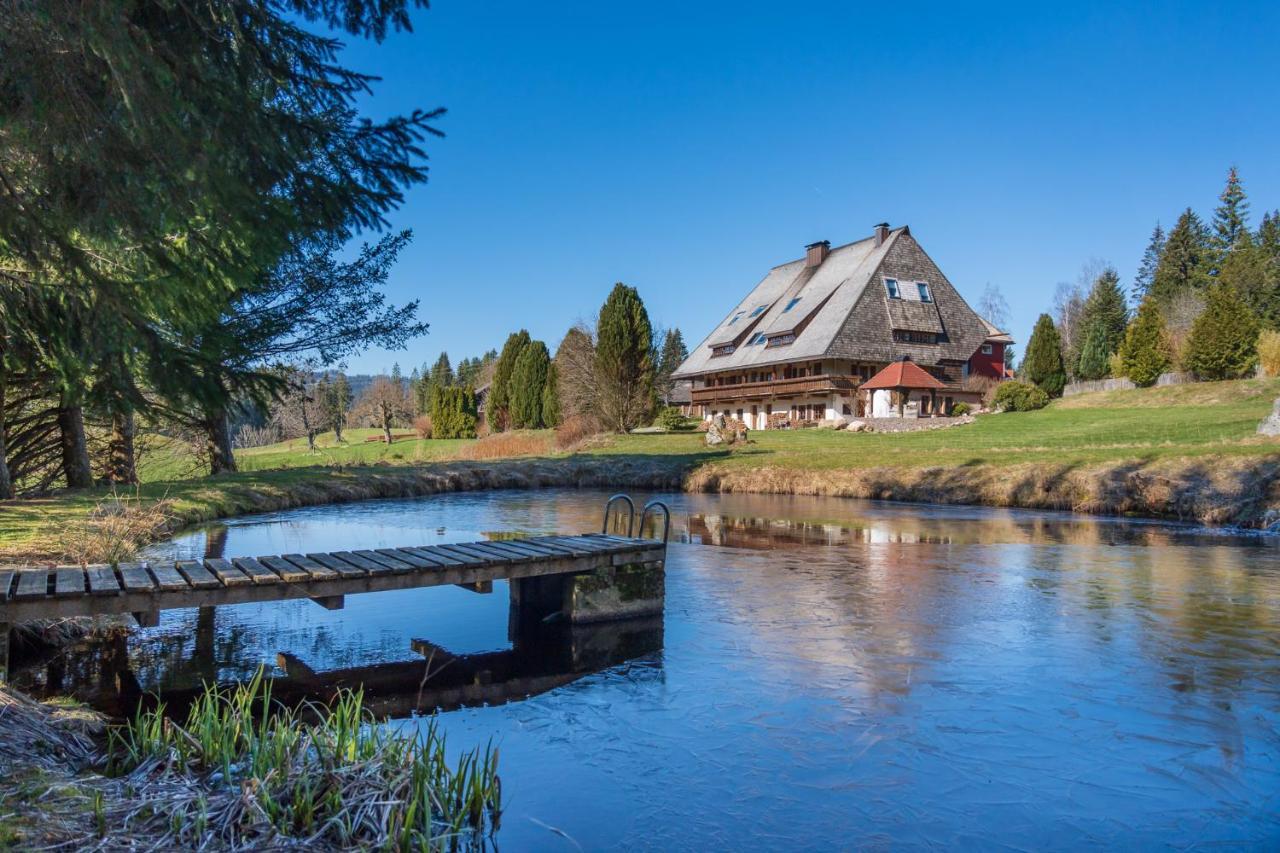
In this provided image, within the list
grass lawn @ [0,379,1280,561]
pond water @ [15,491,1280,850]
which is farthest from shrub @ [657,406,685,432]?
pond water @ [15,491,1280,850]

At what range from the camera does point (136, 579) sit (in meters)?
5.92

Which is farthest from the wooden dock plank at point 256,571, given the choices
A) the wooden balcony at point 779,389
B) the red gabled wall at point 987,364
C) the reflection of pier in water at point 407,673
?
the red gabled wall at point 987,364

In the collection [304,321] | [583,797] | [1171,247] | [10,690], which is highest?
[1171,247]

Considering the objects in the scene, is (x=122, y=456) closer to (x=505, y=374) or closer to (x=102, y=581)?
(x=102, y=581)

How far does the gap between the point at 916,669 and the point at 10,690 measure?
19.9 ft

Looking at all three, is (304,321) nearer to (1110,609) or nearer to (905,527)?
(905,527)

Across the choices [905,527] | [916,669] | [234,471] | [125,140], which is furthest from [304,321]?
[916,669]

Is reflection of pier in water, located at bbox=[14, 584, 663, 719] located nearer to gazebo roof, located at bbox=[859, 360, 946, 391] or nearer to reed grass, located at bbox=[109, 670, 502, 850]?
reed grass, located at bbox=[109, 670, 502, 850]

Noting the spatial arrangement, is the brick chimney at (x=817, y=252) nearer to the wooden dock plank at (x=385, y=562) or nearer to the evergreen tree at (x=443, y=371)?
the wooden dock plank at (x=385, y=562)

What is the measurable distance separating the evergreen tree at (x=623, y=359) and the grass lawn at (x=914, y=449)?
419cm

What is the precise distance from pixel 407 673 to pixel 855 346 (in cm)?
3736

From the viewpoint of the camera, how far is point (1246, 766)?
4770 mm

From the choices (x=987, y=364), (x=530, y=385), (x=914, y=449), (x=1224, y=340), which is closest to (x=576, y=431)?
(x=530, y=385)

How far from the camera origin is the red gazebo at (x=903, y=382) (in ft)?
125
